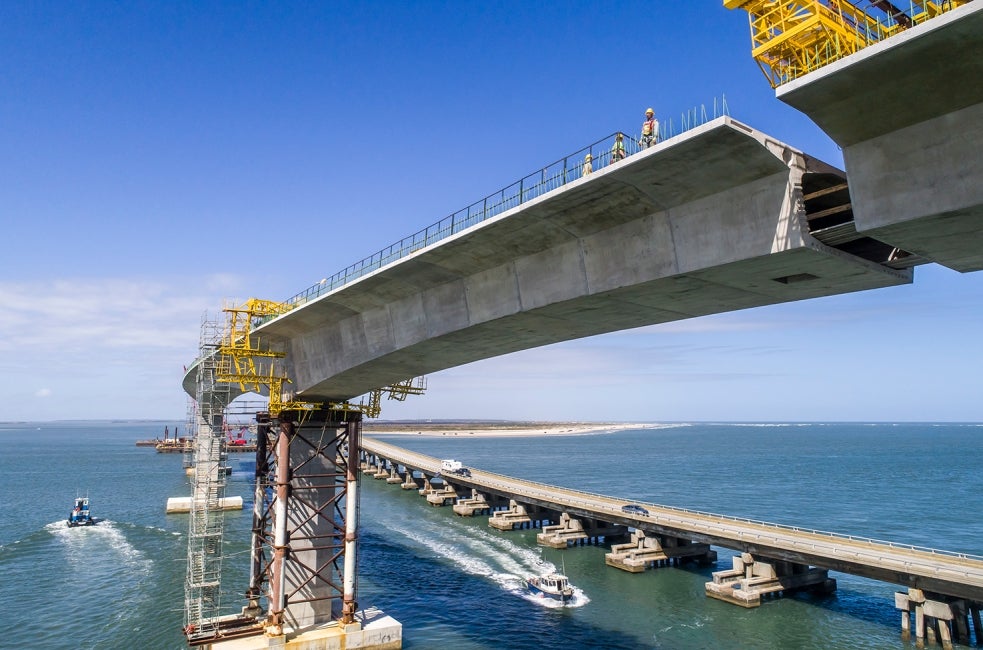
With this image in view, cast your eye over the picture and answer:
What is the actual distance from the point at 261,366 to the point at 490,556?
88.3 ft

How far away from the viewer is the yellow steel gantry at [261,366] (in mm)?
29359

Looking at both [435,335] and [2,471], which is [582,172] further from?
[2,471]

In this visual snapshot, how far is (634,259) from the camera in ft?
51.8

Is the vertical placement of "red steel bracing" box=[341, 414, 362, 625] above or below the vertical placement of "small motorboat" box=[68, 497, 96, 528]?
above

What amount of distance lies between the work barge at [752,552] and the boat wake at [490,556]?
12.1 ft

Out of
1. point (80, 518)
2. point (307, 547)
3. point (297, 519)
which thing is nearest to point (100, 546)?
point (80, 518)

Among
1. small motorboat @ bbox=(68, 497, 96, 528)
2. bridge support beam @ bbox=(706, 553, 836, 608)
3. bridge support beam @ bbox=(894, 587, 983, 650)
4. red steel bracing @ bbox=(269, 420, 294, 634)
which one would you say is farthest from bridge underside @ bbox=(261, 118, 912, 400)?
small motorboat @ bbox=(68, 497, 96, 528)

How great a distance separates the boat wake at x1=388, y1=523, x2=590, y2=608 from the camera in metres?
40.7

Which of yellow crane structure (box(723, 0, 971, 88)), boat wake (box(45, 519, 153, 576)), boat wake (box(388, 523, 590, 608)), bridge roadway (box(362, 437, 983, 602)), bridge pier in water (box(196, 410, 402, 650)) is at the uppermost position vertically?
yellow crane structure (box(723, 0, 971, 88))

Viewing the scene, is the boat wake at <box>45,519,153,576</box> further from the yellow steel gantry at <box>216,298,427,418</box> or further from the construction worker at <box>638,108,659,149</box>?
the construction worker at <box>638,108,659,149</box>

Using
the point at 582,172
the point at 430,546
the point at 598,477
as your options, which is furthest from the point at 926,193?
the point at 598,477

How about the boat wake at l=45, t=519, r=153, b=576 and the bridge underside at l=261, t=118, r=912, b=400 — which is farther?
the boat wake at l=45, t=519, r=153, b=576

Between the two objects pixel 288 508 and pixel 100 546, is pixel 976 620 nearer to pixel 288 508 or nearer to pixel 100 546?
pixel 288 508

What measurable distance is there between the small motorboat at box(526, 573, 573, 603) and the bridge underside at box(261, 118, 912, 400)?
19.6m
